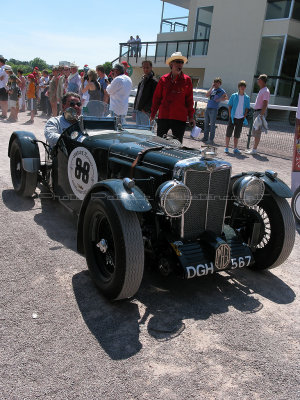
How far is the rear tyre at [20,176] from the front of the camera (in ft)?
15.6

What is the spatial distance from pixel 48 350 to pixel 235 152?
26.8 ft

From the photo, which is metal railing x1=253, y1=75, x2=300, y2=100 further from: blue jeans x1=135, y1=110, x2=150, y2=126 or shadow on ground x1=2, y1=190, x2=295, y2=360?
shadow on ground x1=2, y1=190, x2=295, y2=360

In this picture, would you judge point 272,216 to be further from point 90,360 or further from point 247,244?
point 90,360

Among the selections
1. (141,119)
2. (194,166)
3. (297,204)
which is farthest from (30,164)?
(297,204)

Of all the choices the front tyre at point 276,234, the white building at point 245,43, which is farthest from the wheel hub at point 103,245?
the white building at point 245,43

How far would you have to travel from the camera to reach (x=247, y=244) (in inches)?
136

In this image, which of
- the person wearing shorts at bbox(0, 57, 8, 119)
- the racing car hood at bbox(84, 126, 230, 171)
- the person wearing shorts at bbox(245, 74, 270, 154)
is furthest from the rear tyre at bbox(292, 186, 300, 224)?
the person wearing shorts at bbox(0, 57, 8, 119)

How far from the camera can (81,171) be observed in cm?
395

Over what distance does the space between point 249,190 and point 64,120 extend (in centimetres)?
272

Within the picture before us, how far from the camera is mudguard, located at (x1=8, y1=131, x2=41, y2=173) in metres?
4.65

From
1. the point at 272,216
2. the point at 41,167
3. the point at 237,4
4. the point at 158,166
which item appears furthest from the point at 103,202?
the point at 237,4

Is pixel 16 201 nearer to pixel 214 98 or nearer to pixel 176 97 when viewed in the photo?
pixel 176 97

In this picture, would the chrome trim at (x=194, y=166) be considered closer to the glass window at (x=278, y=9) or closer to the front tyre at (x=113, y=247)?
the front tyre at (x=113, y=247)

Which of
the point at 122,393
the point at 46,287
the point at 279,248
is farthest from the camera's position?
the point at 279,248
